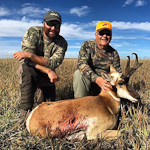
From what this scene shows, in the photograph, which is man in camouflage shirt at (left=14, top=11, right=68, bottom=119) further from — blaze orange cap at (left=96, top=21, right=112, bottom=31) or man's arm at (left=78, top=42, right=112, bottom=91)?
blaze orange cap at (left=96, top=21, right=112, bottom=31)

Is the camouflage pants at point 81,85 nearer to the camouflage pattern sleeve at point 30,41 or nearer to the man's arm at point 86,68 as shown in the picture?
the man's arm at point 86,68

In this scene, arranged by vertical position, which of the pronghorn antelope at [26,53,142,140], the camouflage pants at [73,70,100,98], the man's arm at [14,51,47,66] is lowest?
the pronghorn antelope at [26,53,142,140]

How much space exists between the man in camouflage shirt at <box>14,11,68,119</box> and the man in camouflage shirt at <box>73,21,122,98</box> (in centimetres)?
51

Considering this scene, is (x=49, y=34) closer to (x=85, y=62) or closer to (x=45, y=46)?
(x=45, y=46)

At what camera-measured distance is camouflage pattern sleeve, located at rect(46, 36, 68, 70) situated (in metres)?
3.54

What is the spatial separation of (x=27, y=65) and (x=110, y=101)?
1789 mm

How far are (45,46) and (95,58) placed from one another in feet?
3.93

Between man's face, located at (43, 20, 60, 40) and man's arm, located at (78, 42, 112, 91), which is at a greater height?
man's face, located at (43, 20, 60, 40)

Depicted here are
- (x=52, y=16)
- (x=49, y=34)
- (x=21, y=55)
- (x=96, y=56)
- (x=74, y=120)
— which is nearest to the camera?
(x=74, y=120)

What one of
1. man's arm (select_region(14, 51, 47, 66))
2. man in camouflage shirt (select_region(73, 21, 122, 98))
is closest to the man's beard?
man's arm (select_region(14, 51, 47, 66))

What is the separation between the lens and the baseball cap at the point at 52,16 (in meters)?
3.50

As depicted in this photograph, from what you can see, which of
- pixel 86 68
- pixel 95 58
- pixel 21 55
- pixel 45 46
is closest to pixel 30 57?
pixel 21 55

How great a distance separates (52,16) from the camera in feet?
11.5

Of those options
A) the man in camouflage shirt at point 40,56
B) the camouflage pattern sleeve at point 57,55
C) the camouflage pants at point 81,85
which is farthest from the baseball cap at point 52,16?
the camouflage pants at point 81,85
